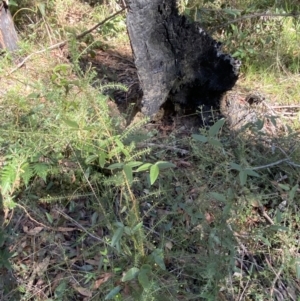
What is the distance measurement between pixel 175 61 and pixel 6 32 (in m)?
1.48

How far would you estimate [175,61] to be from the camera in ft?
9.46

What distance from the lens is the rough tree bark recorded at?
2.72 meters

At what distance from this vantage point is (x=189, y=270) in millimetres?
2133

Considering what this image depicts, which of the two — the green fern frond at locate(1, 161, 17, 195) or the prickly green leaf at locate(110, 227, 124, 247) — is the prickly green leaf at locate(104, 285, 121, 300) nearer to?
the prickly green leaf at locate(110, 227, 124, 247)

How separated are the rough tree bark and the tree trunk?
133 centimetres

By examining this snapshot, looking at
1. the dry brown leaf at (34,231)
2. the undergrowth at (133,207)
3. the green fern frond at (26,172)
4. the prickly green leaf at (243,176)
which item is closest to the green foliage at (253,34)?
the undergrowth at (133,207)

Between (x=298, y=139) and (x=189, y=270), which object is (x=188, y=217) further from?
(x=298, y=139)

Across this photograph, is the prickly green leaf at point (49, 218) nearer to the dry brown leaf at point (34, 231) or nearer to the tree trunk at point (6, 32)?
the dry brown leaf at point (34, 231)

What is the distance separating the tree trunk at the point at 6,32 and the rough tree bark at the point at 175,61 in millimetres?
1326

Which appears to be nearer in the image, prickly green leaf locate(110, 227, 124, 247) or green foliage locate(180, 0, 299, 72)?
prickly green leaf locate(110, 227, 124, 247)

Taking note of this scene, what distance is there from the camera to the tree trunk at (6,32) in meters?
3.53

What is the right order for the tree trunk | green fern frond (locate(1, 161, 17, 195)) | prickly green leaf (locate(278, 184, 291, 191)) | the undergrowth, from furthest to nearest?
the tree trunk
prickly green leaf (locate(278, 184, 291, 191))
green fern frond (locate(1, 161, 17, 195))
the undergrowth

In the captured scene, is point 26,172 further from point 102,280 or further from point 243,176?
point 243,176

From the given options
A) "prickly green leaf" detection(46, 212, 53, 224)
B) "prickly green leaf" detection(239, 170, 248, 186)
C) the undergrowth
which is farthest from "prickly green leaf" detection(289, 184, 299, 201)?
"prickly green leaf" detection(46, 212, 53, 224)
